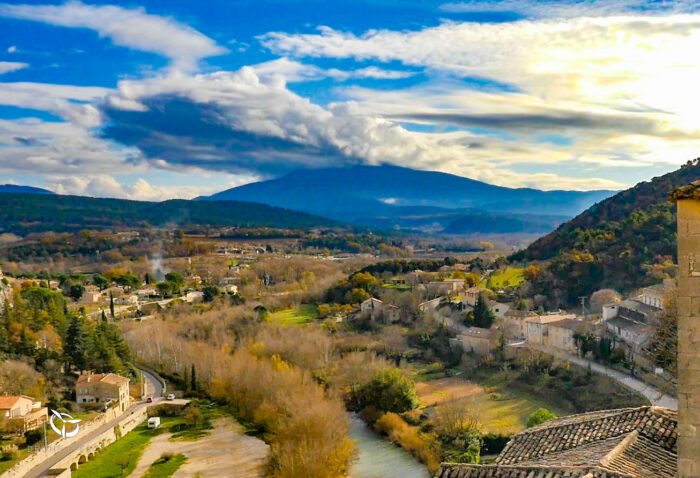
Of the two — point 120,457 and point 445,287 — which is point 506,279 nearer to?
point 445,287

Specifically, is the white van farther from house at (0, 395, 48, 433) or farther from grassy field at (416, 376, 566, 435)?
grassy field at (416, 376, 566, 435)

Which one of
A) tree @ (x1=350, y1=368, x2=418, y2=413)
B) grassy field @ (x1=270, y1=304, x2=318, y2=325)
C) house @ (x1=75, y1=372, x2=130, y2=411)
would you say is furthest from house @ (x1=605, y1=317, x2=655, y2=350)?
house @ (x1=75, y1=372, x2=130, y2=411)

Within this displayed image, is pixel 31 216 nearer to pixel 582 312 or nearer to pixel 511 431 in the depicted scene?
pixel 582 312

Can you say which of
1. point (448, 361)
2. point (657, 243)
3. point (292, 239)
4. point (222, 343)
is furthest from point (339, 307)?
point (292, 239)

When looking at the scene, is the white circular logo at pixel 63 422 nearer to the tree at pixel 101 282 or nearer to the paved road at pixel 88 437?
the paved road at pixel 88 437

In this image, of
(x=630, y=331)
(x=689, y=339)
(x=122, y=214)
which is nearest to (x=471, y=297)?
(x=630, y=331)

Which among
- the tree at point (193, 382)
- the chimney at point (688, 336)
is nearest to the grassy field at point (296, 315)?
the tree at point (193, 382)
